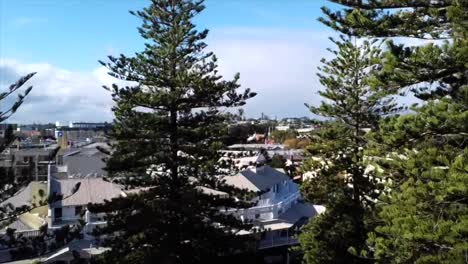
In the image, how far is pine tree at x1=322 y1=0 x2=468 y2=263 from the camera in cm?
751

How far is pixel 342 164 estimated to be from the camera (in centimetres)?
1577

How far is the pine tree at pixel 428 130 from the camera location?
24.6ft

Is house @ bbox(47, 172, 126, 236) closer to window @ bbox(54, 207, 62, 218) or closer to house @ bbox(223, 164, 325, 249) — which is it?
window @ bbox(54, 207, 62, 218)

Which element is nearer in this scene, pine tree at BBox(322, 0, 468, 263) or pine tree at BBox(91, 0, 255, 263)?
pine tree at BBox(322, 0, 468, 263)

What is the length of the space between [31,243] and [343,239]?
30.5 feet

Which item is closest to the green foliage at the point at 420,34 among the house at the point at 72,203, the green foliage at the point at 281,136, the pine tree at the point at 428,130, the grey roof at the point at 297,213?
the pine tree at the point at 428,130

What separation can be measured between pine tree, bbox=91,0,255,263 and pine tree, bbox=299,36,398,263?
2.90 metres

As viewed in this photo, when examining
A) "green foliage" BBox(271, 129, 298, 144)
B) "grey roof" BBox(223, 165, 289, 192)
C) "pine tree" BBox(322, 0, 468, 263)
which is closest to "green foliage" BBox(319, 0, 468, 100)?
"pine tree" BBox(322, 0, 468, 263)

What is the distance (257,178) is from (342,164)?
13942 mm

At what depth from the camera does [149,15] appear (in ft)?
46.7

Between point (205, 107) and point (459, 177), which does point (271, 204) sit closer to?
point (205, 107)

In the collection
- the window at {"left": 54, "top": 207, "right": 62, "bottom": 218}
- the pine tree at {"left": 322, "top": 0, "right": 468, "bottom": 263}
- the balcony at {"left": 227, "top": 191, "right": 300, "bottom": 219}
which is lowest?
the balcony at {"left": 227, "top": 191, "right": 300, "bottom": 219}

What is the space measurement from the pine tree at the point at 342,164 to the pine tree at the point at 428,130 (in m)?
6.43

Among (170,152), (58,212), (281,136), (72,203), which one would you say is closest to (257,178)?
(72,203)
